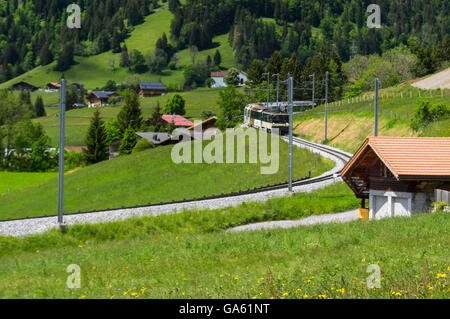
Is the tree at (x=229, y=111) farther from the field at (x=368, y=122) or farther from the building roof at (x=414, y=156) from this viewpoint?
the building roof at (x=414, y=156)

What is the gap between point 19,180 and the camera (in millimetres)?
88812

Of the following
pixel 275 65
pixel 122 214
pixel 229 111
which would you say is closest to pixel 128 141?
pixel 229 111

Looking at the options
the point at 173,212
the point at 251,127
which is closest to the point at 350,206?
the point at 173,212

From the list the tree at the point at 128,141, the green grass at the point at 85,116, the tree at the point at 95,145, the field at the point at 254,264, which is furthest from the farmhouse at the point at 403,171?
the green grass at the point at 85,116

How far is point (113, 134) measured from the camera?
121750mm

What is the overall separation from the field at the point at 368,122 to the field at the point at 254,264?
119 feet

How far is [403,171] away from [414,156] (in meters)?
1.21

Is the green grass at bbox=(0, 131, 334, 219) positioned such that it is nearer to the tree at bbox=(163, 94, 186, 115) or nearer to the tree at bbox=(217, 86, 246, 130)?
the tree at bbox=(217, 86, 246, 130)

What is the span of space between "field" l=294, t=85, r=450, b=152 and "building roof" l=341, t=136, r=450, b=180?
28760mm

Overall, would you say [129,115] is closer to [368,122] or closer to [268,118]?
[268,118]

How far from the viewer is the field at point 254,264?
Answer: 424 inches

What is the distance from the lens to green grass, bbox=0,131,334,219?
173 ft

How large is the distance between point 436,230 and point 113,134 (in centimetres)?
10941
